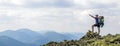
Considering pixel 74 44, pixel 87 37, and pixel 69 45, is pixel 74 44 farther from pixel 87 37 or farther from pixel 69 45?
pixel 87 37

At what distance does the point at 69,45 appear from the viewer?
152 ft

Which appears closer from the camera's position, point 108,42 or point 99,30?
point 108,42

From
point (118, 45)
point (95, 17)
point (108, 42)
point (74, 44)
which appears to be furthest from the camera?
point (95, 17)

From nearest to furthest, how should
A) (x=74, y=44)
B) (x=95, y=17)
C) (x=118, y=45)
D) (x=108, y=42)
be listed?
(x=118, y=45), (x=108, y=42), (x=74, y=44), (x=95, y=17)

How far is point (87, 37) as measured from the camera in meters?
53.8

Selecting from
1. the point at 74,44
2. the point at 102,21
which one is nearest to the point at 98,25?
the point at 102,21

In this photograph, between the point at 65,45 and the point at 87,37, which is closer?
the point at 65,45

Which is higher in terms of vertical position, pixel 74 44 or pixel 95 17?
pixel 95 17

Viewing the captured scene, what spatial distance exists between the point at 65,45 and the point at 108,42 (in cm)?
686

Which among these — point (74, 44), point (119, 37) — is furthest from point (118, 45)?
point (74, 44)

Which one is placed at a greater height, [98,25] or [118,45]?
[98,25]

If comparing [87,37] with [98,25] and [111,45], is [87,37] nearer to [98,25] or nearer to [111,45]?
[98,25]

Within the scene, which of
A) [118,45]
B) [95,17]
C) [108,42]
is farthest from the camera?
[95,17]

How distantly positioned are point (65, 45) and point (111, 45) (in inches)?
330
